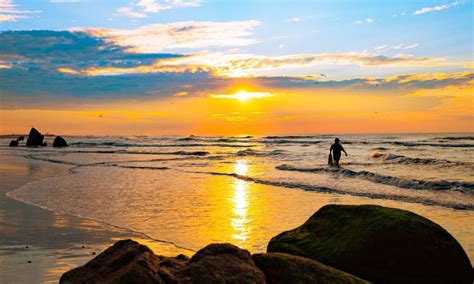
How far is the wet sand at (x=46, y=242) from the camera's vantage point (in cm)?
657

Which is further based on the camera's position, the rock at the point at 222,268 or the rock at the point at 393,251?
the rock at the point at 393,251

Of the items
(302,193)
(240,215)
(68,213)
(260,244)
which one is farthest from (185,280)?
(302,193)

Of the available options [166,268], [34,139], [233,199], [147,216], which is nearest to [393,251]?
[166,268]

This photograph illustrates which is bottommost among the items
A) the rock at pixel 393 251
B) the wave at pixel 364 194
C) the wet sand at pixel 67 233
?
the wave at pixel 364 194

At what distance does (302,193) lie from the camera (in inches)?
631

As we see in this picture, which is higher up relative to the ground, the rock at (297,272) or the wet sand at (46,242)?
the rock at (297,272)

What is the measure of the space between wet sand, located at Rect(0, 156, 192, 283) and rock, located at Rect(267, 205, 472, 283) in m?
3.18

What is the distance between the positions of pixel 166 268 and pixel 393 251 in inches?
116

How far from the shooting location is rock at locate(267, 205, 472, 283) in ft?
18.0

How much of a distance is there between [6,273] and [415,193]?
13936 millimetres

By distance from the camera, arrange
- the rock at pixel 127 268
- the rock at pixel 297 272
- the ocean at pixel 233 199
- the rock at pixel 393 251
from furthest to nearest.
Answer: the ocean at pixel 233 199 < the rock at pixel 393 251 < the rock at pixel 297 272 < the rock at pixel 127 268

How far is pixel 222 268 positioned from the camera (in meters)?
4.28

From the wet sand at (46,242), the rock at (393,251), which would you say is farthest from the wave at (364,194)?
the wet sand at (46,242)

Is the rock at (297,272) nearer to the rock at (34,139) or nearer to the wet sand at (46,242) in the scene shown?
the wet sand at (46,242)
